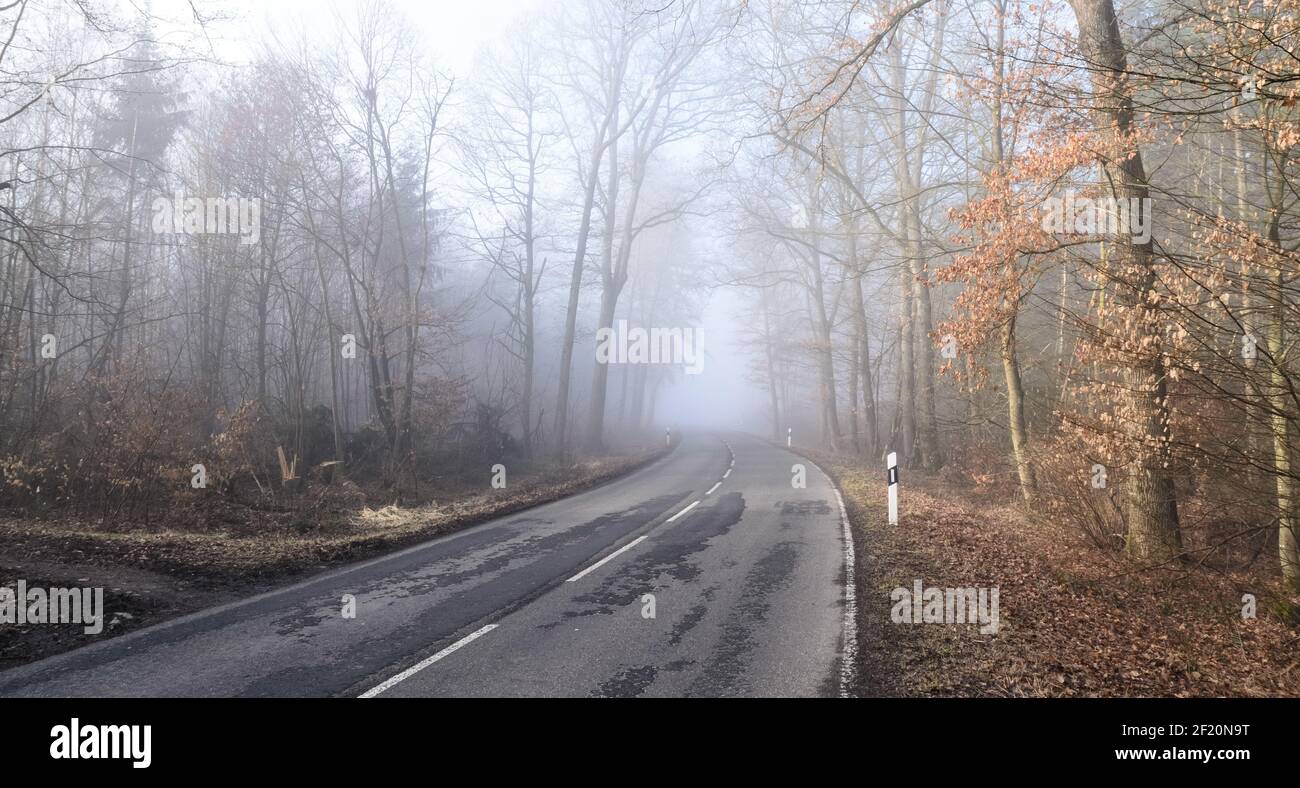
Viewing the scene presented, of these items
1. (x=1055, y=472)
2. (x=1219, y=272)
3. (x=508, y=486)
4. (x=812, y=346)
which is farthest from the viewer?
(x=812, y=346)

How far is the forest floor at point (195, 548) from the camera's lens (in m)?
6.09

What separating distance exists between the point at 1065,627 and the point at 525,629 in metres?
4.96

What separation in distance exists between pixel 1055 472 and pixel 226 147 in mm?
21951

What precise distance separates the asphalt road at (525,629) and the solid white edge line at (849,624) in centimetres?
4

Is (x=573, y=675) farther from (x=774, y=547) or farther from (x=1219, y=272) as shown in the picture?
(x=1219, y=272)

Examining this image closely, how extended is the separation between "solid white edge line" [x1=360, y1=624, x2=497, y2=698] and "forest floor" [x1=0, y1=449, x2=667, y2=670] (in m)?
2.98

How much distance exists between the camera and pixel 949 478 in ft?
52.3

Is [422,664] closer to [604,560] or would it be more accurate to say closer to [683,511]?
[604,560]

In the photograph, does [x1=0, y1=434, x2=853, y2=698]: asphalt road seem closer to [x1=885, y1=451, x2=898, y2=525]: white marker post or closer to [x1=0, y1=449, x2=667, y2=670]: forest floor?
[x1=0, y1=449, x2=667, y2=670]: forest floor

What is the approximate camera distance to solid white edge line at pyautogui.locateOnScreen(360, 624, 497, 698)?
4323 millimetres

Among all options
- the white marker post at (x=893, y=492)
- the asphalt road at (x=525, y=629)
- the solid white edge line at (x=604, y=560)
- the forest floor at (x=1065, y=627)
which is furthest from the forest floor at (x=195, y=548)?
the white marker post at (x=893, y=492)

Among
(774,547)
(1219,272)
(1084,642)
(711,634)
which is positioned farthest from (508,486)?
(1219,272)

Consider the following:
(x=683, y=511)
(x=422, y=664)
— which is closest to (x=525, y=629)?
(x=422, y=664)

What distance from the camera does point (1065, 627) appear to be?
5711 mm
